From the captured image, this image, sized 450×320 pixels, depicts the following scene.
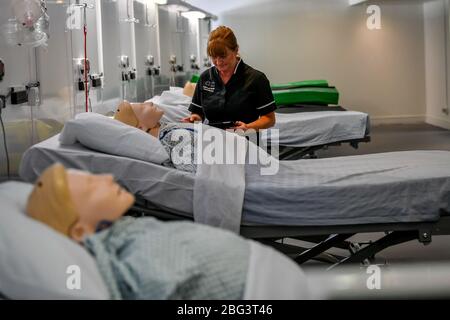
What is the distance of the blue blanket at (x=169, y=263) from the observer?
1.07m

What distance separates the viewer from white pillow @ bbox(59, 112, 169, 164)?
6.25 feet

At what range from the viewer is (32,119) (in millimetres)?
2615

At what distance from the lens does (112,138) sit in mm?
2029

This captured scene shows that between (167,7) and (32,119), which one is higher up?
(167,7)

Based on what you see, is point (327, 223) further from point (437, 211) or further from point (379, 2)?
point (379, 2)

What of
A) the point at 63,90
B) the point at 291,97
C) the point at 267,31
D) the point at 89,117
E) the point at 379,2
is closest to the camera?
the point at 89,117

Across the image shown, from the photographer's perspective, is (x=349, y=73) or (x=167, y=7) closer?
(x=349, y=73)

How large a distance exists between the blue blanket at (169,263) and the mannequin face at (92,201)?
0.02 m

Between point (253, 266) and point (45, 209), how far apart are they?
0.97 ft

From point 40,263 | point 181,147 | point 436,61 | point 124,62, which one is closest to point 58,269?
point 40,263

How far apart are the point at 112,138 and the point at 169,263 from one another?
3.29 feet

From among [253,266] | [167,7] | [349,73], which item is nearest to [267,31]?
[349,73]

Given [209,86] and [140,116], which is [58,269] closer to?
[140,116]

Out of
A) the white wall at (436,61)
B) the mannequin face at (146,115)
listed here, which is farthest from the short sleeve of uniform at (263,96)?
the white wall at (436,61)
